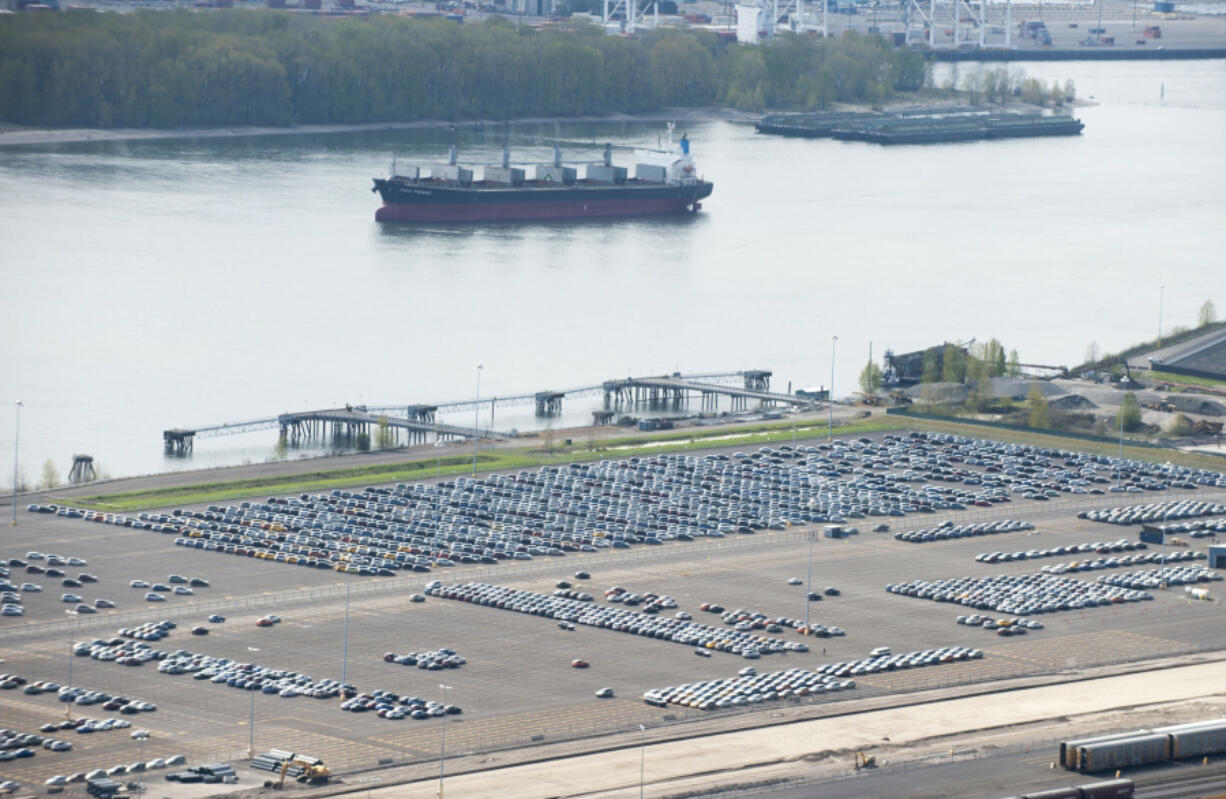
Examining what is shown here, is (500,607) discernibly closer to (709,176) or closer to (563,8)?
(709,176)

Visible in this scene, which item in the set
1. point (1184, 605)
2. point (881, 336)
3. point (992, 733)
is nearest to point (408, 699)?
point (992, 733)

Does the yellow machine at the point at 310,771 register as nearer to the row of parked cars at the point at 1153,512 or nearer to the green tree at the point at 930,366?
the row of parked cars at the point at 1153,512

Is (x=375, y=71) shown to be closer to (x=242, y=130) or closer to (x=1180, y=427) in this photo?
(x=242, y=130)

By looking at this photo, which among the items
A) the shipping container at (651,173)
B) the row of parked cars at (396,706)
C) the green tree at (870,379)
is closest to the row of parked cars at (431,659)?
the row of parked cars at (396,706)

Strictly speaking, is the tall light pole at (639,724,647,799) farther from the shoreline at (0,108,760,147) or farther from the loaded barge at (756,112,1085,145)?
the loaded barge at (756,112,1085,145)

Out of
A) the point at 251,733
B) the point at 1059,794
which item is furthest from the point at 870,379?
the point at 1059,794
